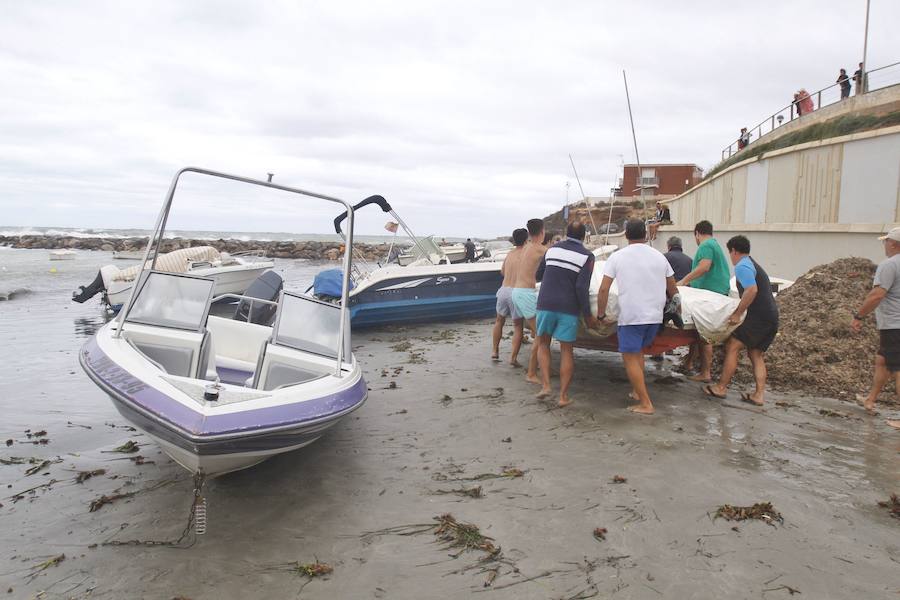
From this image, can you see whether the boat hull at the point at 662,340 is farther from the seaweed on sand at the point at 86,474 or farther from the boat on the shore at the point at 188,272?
the boat on the shore at the point at 188,272

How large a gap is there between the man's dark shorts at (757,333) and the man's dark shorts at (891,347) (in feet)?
3.16

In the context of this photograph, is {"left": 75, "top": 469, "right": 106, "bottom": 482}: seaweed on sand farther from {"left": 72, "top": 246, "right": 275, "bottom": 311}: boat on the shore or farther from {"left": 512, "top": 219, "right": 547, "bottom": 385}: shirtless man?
{"left": 72, "top": 246, "right": 275, "bottom": 311}: boat on the shore

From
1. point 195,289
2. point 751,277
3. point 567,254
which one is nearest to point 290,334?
point 195,289

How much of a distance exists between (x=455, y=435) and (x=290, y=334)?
6.19ft

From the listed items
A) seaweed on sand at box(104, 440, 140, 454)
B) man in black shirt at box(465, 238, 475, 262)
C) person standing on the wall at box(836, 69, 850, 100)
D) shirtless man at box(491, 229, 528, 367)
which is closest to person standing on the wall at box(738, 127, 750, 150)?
person standing on the wall at box(836, 69, 850, 100)

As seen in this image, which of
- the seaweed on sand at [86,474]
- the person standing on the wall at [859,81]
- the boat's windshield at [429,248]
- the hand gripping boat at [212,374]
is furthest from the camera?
the person standing on the wall at [859,81]

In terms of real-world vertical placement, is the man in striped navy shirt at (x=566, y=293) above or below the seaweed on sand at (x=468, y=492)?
above

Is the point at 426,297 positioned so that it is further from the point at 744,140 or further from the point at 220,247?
the point at 220,247

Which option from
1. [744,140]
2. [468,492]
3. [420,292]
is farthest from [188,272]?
[744,140]

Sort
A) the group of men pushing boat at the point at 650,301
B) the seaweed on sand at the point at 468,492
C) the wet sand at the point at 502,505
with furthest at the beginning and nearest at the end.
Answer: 1. the group of men pushing boat at the point at 650,301
2. the seaweed on sand at the point at 468,492
3. the wet sand at the point at 502,505

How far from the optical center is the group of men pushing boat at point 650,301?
19.0ft

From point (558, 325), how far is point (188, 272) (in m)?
12.9

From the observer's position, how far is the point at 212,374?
5.03 meters

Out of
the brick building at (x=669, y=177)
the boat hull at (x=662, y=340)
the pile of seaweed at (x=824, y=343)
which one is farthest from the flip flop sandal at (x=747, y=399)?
the brick building at (x=669, y=177)
